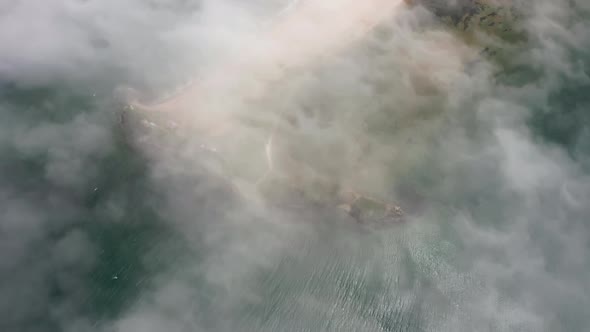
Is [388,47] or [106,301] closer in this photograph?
[106,301]

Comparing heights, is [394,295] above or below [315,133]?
below

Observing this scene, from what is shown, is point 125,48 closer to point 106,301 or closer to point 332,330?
point 106,301

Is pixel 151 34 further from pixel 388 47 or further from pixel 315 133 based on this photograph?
pixel 388 47

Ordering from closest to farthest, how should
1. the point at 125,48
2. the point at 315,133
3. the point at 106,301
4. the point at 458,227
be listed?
the point at 106,301, the point at 458,227, the point at 315,133, the point at 125,48

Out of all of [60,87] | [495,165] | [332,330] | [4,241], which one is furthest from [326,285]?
[60,87]

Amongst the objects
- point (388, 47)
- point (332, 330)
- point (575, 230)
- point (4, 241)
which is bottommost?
point (4, 241)

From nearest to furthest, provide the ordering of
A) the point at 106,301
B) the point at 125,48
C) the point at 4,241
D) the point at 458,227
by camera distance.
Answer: the point at 106,301 → the point at 4,241 → the point at 458,227 → the point at 125,48

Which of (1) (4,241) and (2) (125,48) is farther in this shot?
(2) (125,48)

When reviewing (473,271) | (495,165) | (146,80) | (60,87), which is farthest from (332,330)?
(60,87)

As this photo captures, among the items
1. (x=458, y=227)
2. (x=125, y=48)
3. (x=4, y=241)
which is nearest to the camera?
(x=4, y=241)
